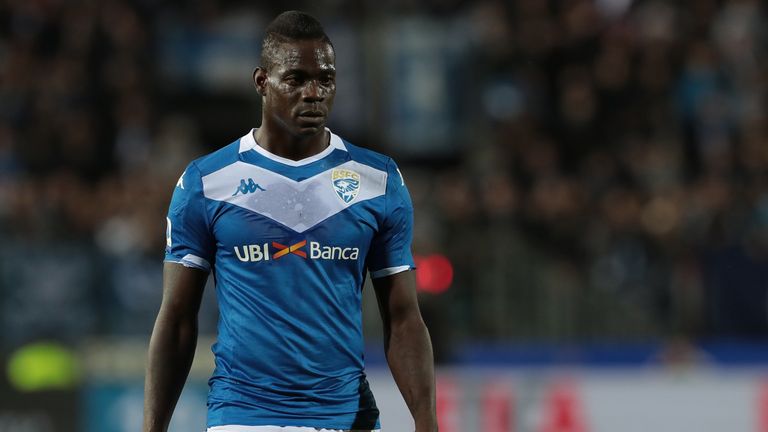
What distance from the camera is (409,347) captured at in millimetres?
4348

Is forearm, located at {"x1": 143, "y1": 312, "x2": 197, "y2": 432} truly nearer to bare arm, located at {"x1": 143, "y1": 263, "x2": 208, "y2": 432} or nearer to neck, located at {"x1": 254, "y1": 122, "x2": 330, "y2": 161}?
bare arm, located at {"x1": 143, "y1": 263, "x2": 208, "y2": 432}

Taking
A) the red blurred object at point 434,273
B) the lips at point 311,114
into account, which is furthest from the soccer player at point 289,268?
the red blurred object at point 434,273

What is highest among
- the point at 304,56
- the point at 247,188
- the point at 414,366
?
the point at 304,56

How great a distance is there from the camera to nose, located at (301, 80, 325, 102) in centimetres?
414

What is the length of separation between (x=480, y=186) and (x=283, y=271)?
9367mm

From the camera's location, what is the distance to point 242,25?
15586mm

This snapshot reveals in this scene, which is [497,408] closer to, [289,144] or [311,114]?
[289,144]

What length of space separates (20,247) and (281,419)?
320 inches

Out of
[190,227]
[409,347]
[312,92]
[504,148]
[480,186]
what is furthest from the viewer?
[504,148]

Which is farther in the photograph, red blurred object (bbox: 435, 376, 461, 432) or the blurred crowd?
the blurred crowd

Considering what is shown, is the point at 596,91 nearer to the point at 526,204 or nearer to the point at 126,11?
the point at 526,204

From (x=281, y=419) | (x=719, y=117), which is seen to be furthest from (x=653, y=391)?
(x=281, y=419)

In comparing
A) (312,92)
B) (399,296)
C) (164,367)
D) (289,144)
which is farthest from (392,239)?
(164,367)

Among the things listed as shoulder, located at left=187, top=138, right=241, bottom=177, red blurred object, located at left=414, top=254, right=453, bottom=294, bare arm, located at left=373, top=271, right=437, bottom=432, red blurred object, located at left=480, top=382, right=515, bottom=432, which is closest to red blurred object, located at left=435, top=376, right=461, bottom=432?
red blurred object, located at left=480, top=382, right=515, bottom=432
